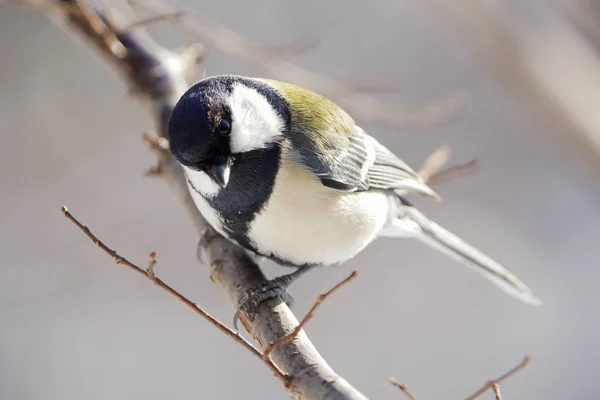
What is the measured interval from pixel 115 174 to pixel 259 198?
3.02 m

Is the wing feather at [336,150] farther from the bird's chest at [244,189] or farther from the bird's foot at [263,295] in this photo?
the bird's foot at [263,295]

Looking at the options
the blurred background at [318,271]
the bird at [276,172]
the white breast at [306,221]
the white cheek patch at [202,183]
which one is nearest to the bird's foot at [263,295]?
the bird at [276,172]

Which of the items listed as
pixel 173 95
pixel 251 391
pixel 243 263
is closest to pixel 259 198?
pixel 243 263

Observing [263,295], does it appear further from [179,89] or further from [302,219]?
[179,89]

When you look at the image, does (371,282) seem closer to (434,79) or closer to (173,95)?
(434,79)

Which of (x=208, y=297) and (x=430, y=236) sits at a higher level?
(x=208, y=297)

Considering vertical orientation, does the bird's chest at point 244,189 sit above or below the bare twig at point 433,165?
below

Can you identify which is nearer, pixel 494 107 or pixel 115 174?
pixel 115 174

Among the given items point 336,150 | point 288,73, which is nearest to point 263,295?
point 336,150

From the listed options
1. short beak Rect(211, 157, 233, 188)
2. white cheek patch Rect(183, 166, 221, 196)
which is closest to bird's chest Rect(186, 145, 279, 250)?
white cheek patch Rect(183, 166, 221, 196)

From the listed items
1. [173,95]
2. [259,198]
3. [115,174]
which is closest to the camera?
[259,198]

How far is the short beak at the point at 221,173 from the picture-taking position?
1.87 meters

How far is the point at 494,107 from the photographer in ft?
17.5

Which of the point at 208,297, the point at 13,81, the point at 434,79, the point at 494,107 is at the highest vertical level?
the point at 13,81
